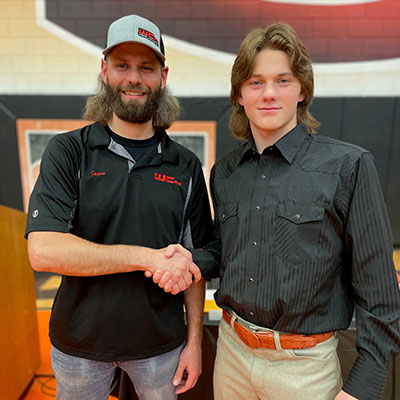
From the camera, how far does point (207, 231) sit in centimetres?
140

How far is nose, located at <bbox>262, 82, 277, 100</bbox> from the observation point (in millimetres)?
1060

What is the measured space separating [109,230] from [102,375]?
553 millimetres

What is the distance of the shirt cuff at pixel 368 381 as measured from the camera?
3.11 ft

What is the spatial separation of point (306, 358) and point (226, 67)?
3.35 meters

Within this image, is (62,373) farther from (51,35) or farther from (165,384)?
(51,35)

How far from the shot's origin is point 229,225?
1.18 meters

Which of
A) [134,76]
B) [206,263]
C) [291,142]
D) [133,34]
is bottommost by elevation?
[206,263]

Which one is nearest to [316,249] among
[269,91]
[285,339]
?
[285,339]

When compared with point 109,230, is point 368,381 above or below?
below

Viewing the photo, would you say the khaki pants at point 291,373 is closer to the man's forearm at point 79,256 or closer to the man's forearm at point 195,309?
the man's forearm at point 195,309

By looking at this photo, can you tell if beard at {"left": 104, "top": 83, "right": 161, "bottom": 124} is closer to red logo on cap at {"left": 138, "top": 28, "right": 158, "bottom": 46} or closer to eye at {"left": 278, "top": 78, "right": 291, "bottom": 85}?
red logo on cap at {"left": 138, "top": 28, "right": 158, "bottom": 46}

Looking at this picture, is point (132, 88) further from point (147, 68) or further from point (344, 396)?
point (344, 396)

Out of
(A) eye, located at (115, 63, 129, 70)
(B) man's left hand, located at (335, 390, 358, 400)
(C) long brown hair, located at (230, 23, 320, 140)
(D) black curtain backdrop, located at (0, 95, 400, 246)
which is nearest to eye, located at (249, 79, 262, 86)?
(C) long brown hair, located at (230, 23, 320, 140)

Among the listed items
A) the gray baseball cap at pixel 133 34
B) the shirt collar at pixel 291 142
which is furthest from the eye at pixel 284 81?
the gray baseball cap at pixel 133 34
